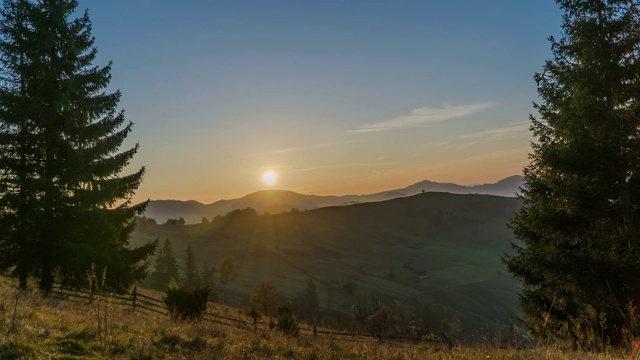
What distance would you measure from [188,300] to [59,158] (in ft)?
29.2

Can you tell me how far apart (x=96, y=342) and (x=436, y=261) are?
662ft

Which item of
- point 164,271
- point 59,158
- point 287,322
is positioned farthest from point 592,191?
point 164,271

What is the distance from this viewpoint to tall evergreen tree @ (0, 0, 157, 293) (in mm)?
16547

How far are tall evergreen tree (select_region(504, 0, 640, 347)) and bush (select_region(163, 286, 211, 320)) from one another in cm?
1406

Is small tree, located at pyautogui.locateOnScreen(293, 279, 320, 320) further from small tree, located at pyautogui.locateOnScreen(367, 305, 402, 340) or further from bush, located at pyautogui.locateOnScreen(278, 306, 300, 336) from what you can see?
bush, located at pyautogui.locateOnScreen(278, 306, 300, 336)

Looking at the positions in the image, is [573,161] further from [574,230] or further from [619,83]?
[619,83]

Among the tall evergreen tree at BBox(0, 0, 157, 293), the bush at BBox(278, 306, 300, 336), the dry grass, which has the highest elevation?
the tall evergreen tree at BBox(0, 0, 157, 293)

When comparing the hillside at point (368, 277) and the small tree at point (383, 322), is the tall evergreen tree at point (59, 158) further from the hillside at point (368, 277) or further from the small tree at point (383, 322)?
the hillside at point (368, 277)

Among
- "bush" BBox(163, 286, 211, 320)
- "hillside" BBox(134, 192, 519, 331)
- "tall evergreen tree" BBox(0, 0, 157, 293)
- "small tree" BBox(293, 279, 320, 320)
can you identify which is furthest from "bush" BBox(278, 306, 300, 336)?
"hillside" BBox(134, 192, 519, 331)

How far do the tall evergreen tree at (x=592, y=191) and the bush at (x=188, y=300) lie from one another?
1406cm

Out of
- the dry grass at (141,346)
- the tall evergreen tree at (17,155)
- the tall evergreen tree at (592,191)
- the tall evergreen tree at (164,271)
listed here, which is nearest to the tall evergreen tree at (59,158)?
the tall evergreen tree at (17,155)

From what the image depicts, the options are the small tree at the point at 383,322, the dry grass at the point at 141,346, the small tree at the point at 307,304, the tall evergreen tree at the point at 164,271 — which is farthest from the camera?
the small tree at the point at 307,304

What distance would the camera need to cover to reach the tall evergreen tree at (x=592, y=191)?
1166 cm

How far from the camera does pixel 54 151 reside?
1738 centimetres
